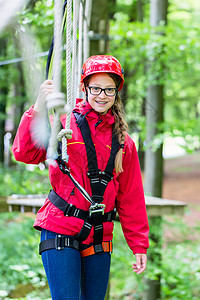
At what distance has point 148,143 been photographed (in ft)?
18.0

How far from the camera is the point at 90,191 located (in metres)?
1.81

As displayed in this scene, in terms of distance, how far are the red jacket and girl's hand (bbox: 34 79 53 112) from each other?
0.16ft

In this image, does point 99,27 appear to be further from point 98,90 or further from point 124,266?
point 124,266

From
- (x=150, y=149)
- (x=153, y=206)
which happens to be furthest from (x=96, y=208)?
(x=150, y=149)

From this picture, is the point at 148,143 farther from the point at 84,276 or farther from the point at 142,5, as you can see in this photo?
the point at 142,5

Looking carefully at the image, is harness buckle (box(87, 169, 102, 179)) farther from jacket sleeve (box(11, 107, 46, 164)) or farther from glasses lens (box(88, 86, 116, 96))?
glasses lens (box(88, 86, 116, 96))

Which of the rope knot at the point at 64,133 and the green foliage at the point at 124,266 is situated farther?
the green foliage at the point at 124,266

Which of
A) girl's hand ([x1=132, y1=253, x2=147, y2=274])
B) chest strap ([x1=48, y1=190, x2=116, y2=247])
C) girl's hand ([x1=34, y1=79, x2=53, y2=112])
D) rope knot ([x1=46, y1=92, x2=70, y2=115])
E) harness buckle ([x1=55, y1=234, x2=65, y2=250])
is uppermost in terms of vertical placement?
girl's hand ([x1=34, y1=79, x2=53, y2=112])

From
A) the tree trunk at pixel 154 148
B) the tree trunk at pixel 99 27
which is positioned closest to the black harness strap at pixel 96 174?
the tree trunk at pixel 99 27

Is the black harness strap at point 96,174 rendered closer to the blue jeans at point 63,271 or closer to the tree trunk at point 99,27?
the blue jeans at point 63,271

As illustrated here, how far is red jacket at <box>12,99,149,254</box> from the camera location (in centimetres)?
175

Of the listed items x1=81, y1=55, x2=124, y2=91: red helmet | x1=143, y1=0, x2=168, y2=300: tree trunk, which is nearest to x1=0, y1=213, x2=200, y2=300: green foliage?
x1=143, y1=0, x2=168, y2=300: tree trunk

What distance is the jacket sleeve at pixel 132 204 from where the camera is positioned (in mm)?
2010

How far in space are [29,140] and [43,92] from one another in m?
0.27
